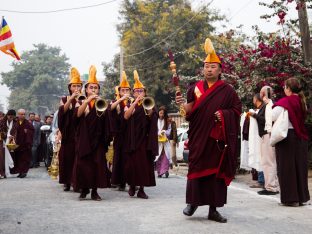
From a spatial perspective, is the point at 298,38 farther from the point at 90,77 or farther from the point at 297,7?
the point at 90,77

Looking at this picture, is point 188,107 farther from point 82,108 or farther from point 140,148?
point 140,148

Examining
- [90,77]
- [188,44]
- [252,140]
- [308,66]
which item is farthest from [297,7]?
[188,44]

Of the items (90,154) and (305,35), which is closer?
(90,154)

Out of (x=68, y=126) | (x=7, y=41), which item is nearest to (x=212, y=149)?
(x=68, y=126)

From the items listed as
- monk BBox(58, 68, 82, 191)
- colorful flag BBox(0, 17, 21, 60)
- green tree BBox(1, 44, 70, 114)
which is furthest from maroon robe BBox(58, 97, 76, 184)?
green tree BBox(1, 44, 70, 114)

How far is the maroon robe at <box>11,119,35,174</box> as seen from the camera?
15484mm

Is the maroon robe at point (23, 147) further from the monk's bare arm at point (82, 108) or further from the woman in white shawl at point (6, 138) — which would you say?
the monk's bare arm at point (82, 108)

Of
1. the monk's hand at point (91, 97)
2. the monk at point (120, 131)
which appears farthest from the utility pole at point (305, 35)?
the monk's hand at point (91, 97)

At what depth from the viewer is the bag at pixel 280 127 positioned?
8492mm

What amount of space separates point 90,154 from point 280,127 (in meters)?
2.88

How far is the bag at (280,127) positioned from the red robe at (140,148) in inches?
90.1

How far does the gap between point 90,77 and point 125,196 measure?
205 centimetres

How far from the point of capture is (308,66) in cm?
1408

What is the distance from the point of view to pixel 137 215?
7.59 meters
